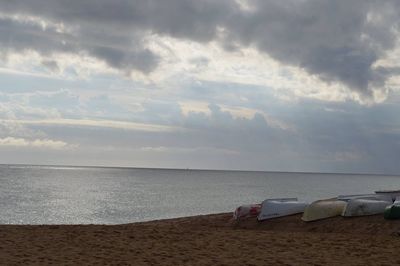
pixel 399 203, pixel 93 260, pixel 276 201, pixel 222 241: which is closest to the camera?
pixel 93 260

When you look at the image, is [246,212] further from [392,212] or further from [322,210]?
[392,212]

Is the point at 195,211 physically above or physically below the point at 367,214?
below

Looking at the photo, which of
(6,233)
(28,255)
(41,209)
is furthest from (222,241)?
(41,209)

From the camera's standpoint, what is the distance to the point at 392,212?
710 inches

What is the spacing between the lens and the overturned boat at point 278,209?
21.1 metres

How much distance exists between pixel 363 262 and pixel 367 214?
313 inches

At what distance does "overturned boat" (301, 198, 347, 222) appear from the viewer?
19.7 metres

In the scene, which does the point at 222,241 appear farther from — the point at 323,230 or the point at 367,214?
the point at 367,214

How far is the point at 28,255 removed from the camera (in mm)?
11711

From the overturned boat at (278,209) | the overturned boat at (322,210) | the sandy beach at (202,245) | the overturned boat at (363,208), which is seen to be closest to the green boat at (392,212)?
the sandy beach at (202,245)

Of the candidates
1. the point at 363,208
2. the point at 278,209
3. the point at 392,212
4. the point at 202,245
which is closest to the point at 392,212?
the point at 392,212

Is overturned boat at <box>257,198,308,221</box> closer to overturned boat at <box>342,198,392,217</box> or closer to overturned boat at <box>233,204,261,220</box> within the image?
overturned boat at <box>233,204,261,220</box>

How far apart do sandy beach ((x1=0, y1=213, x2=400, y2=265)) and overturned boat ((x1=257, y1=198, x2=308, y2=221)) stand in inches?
69.3

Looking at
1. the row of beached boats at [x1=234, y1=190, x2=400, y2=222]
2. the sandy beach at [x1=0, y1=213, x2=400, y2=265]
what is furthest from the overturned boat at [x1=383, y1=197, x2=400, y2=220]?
the sandy beach at [x1=0, y1=213, x2=400, y2=265]
